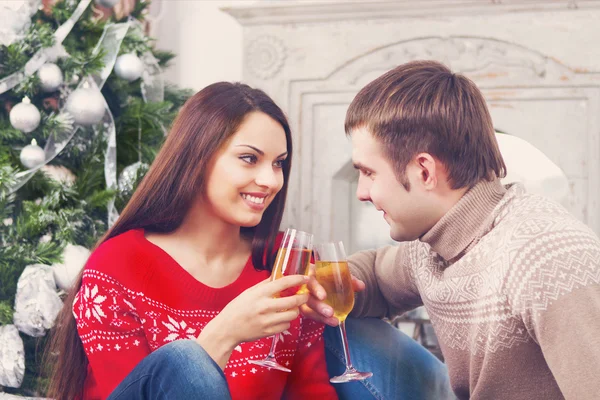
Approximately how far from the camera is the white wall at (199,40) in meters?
4.44

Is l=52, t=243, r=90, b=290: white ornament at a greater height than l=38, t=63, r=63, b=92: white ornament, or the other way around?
l=38, t=63, r=63, b=92: white ornament

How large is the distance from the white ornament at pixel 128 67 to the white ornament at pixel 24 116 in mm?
374

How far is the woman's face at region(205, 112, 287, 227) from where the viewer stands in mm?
1574

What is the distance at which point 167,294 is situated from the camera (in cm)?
155

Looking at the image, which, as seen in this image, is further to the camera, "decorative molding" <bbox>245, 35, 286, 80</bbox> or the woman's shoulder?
"decorative molding" <bbox>245, 35, 286, 80</bbox>

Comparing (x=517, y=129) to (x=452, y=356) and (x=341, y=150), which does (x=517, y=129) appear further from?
(x=452, y=356)

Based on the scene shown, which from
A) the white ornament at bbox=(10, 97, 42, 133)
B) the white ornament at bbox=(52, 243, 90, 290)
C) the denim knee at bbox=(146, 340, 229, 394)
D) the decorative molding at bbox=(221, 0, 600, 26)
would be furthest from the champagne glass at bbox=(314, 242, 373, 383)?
the decorative molding at bbox=(221, 0, 600, 26)

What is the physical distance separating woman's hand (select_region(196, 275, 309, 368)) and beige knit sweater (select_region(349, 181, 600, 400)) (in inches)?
12.6

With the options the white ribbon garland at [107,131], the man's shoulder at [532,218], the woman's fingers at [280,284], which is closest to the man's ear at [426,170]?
the man's shoulder at [532,218]

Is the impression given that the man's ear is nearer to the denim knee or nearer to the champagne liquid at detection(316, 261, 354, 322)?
the champagne liquid at detection(316, 261, 354, 322)

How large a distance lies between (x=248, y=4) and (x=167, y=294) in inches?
120

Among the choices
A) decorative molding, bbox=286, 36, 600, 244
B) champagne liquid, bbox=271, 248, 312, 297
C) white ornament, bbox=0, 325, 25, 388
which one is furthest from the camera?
decorative molding, bbox=286, 36, 600, 244

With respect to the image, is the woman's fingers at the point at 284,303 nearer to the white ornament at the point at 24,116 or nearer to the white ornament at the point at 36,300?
the white ornament at the point at 36,300

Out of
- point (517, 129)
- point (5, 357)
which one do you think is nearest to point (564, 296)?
point (5, 357)
